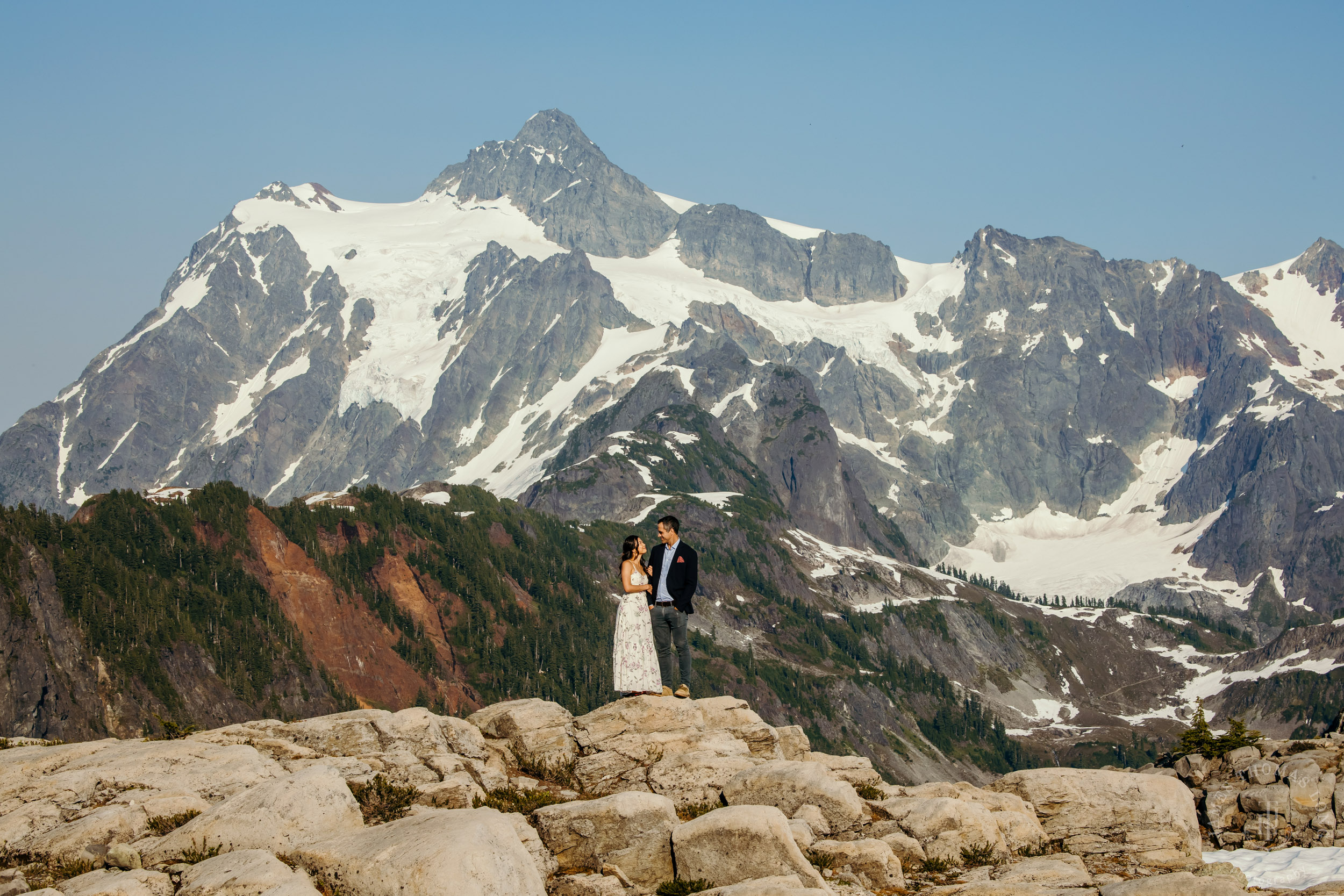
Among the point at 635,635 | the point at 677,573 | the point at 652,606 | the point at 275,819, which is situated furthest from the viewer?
the point at 652,606

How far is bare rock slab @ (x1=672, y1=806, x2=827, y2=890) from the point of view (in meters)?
32.9

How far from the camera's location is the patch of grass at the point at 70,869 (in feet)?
98.4

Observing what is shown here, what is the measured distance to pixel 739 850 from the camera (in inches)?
1308

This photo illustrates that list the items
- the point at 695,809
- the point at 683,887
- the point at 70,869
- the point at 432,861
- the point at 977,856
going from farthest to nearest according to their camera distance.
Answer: the point at 695,809 → the point at 977,856 → the point at 683,887 → the point at 70,869 → the point at 432,861

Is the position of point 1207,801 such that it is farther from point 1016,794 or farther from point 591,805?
point 591,805

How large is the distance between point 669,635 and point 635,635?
154 cm

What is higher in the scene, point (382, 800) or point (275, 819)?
point (275, 819)

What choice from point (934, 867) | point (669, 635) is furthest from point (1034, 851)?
point (669, 635)

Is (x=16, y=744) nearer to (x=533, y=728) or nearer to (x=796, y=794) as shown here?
(x=533, y=728)

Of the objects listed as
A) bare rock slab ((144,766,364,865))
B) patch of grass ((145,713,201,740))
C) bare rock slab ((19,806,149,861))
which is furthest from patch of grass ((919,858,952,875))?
patch of grass ((145,713,201,740))

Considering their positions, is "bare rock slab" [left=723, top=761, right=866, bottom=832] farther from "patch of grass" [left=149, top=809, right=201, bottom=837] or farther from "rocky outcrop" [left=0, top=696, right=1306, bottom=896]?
"patch of grass" [left=149, top=809, right=201, bottom=837]

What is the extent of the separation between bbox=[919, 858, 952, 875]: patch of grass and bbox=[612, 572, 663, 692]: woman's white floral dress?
38.2 ft

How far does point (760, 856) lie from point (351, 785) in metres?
11.8

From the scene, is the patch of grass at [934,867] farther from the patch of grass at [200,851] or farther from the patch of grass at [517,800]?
the patch of grass at [200,851]
